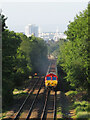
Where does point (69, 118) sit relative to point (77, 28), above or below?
below

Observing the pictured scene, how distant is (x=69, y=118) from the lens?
73.6ft

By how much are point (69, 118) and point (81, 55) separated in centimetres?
1229

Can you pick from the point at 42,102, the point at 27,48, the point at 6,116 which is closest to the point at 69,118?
the point at 6,116

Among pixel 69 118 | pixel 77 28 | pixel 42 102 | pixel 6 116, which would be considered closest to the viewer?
pixel 69 118

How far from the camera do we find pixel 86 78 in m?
31.9

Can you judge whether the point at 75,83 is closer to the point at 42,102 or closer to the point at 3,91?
the point at 42,102

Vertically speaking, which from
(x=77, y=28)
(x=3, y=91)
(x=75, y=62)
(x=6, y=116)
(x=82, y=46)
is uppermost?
(x=77, y=28)

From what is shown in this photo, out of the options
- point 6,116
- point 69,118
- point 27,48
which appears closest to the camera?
point 69,118

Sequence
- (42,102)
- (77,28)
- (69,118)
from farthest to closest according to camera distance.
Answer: (77,28), (42,102), (69,118)

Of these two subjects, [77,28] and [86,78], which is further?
[77,28]

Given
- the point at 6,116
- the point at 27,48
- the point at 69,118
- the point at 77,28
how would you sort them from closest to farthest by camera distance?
the point at 69,118
the point at 6,116
the point at 77,28
the point at 27,48

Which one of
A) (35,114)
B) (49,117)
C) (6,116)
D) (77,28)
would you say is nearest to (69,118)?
(49,117)

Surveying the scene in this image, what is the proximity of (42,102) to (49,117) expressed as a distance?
7636 mm

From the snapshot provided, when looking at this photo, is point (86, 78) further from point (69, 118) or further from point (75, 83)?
point (69, 118)
